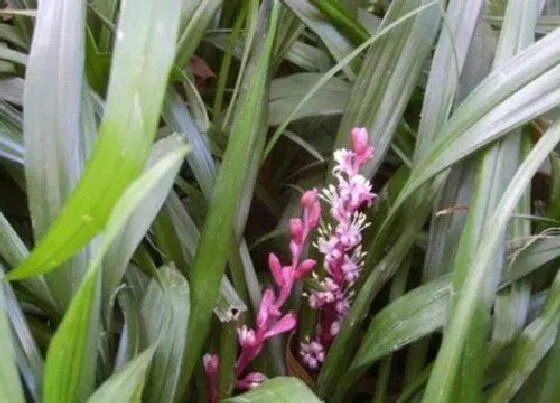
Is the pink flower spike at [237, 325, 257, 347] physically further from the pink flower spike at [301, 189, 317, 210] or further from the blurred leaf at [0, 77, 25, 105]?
the blurred leaf at [0, 77, 25, 105]

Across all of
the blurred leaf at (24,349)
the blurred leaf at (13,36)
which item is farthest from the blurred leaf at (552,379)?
the blurred leaf at (13,36)

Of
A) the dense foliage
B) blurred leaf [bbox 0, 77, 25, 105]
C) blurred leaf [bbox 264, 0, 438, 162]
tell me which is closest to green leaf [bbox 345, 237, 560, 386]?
the dense foliage

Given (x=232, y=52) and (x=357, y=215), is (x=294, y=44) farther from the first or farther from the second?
(x=357, y=215)

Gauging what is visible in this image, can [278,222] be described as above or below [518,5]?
below

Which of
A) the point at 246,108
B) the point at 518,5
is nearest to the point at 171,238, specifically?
the point at 246,108

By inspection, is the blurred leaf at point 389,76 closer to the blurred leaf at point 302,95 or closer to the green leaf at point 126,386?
the blurred leaf at point 302,95

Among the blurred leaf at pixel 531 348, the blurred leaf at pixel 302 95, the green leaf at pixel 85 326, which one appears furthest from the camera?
the blurred leaf at pixel 302 95
